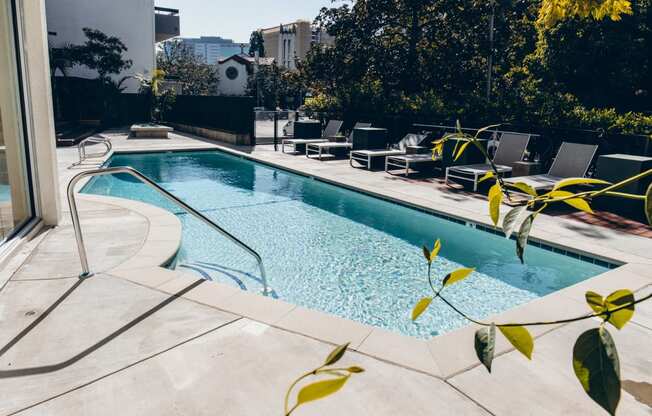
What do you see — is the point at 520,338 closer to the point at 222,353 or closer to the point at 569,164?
the point at 222,353

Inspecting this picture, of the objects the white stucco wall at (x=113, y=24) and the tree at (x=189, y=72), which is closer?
the white stucco wall at (x=113, y=24)

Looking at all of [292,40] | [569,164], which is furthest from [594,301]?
[292,40]

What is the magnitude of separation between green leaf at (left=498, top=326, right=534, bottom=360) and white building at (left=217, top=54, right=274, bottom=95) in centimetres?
7957

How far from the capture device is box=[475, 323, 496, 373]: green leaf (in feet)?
2.30

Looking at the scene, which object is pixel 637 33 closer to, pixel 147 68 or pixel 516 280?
pixel 516 280

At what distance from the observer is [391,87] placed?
713 inches

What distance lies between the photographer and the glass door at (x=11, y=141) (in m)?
5.57

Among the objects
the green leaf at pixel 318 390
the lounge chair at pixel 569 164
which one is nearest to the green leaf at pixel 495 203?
the green leaf at pixel 318 390

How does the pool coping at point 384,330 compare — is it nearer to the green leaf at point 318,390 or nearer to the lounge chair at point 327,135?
the green leaf at point 318,390

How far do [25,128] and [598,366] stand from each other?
6.81 m

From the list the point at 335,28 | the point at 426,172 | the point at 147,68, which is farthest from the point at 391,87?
the point at 147,68

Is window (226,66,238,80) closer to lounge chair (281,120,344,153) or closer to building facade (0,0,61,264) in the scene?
lounge chair (281,120,344,153)

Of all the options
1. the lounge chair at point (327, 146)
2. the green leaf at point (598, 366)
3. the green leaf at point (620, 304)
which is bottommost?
the lounge chair at point (327, 146)

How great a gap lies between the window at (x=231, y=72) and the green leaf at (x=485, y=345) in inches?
3227
